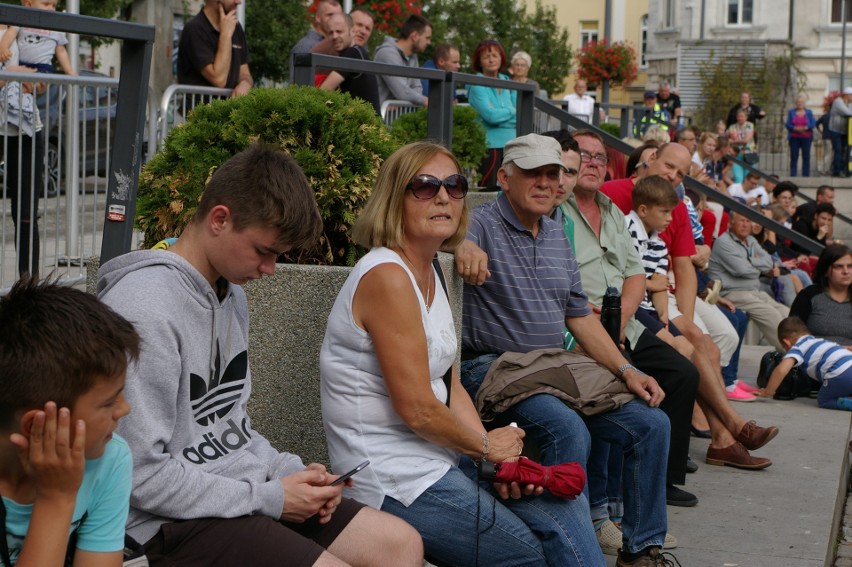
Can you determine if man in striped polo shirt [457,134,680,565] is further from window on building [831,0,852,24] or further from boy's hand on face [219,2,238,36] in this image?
window on building [831,0,852,24]

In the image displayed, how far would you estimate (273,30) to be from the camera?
983 inches

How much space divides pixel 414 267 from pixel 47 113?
2.24m

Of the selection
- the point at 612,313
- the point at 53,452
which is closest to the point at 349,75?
the point at 612,313

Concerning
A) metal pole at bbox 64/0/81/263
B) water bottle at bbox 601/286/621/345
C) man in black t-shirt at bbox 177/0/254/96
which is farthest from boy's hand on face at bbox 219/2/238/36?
water bottle at bbox 601/286/621/345

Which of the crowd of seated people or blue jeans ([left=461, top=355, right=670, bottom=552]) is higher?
the crowd of seated people

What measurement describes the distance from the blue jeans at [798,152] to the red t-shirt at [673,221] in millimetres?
23749

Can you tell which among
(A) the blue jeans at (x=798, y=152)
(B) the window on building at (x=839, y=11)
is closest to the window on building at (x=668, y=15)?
(B) the window on building at (x=839, y=11)

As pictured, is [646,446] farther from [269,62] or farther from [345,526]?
[269,62]

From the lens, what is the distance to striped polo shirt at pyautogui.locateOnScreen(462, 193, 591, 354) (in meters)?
4.88

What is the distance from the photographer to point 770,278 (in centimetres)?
1230

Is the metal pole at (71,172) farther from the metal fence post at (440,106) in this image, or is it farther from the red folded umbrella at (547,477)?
the red folded umbrella at (547,477)

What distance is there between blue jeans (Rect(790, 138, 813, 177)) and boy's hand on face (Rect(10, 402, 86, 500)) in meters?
29.4

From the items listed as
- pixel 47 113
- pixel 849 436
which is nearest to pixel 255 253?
pixel 47 113

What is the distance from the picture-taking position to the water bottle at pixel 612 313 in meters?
5.41
